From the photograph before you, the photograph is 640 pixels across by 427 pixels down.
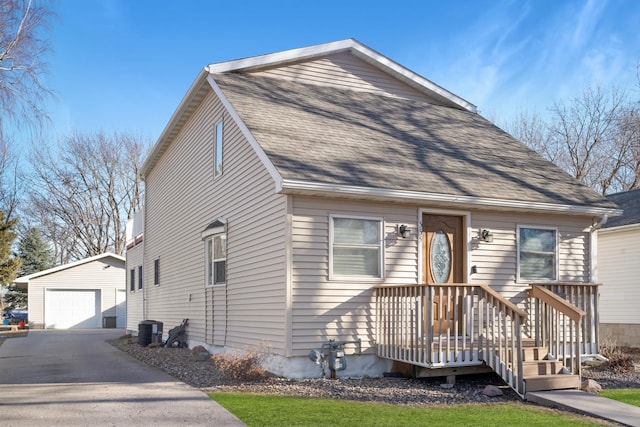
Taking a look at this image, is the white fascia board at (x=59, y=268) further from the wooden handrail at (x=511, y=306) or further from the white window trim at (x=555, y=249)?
the wooden handrail at (x=511, y=306)

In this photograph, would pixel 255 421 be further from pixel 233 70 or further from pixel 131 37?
pixel 131 37

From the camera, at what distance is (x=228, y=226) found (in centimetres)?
1260

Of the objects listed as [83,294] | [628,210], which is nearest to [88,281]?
[83,294]

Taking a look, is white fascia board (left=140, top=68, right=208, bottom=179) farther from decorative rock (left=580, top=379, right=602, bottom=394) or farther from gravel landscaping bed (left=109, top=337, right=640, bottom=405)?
decorative rock (left=580, top=379, right=602, bottom=394)

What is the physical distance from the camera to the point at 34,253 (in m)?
42.2

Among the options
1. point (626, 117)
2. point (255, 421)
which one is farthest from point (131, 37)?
point (626, 117)

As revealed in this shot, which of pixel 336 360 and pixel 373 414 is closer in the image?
pixel 373 414

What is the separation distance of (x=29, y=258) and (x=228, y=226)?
34.5 metres

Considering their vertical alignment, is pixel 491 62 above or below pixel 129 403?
above

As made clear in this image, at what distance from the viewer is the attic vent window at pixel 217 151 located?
13281 millimetres

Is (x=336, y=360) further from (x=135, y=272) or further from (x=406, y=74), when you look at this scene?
(x=135, y=272)

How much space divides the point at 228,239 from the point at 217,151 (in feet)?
6.96

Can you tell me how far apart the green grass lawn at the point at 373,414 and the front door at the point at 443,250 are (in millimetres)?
3071

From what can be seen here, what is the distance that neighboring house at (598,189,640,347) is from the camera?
16406mm
